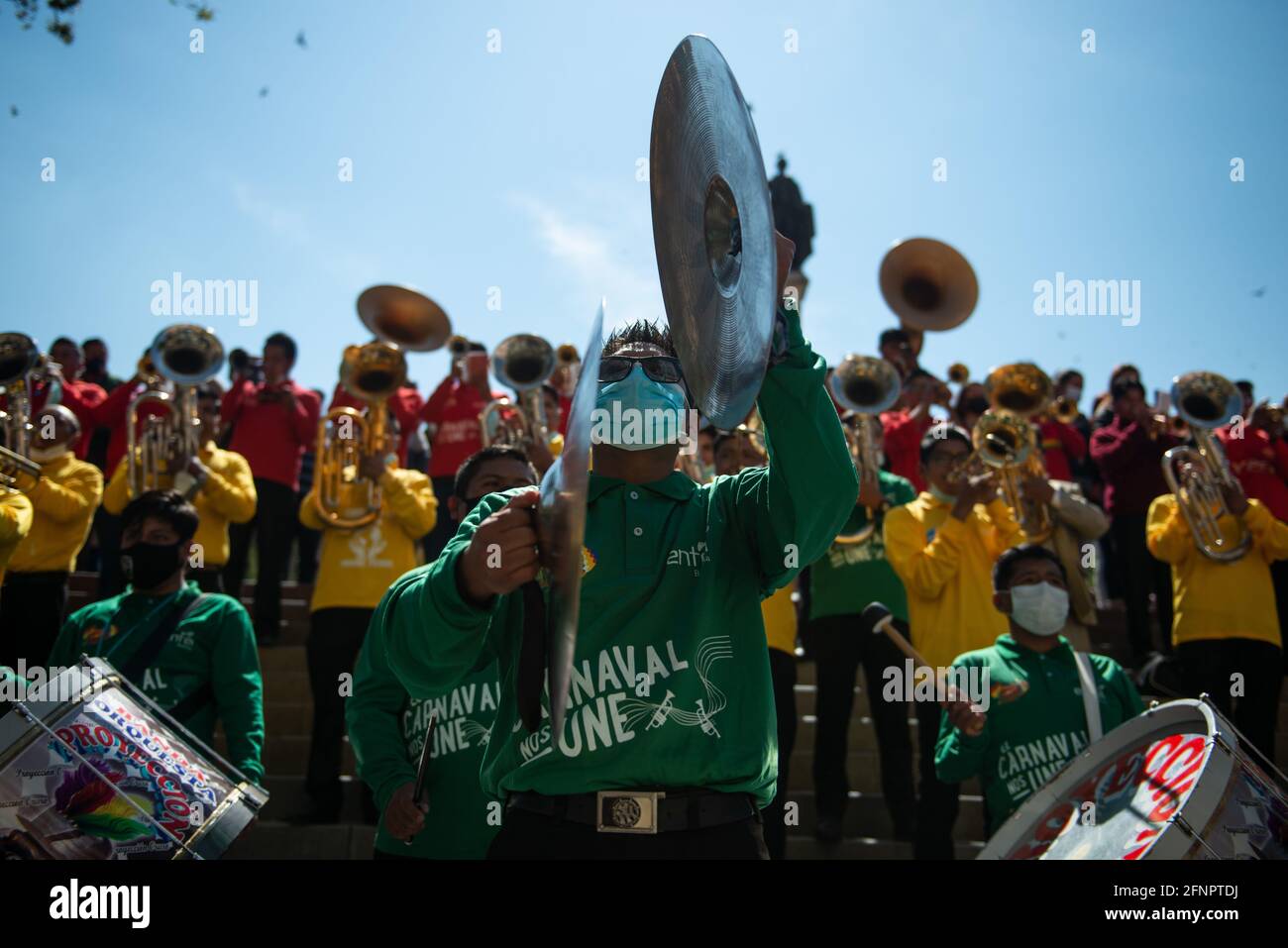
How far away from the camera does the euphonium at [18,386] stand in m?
7.78

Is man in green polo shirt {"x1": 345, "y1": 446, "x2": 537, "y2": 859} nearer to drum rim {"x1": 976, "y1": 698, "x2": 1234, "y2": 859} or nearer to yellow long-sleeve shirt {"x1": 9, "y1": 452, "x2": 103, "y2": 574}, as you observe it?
drum rim {"x1": 976, "y1": 698, "x2": 1234, "y2": 859}

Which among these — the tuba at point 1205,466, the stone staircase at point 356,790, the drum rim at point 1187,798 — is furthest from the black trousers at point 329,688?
the tuba at point 1205,466

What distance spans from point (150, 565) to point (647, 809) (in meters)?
3.71

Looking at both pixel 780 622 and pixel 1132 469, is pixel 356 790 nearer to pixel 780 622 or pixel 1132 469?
pixel 780 622

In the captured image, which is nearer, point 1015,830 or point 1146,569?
point 1015,830

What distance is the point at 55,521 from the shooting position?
7.31 metres

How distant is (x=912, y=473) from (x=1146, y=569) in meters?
1.96

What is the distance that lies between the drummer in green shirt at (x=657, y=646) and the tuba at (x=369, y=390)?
5.16m

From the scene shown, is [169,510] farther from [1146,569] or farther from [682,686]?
[1146,569]

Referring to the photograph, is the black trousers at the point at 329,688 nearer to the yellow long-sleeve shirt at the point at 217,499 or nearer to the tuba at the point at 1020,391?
the yellow long-sleeve shirt at the point at 217,499

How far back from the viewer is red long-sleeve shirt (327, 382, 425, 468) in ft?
31.6
